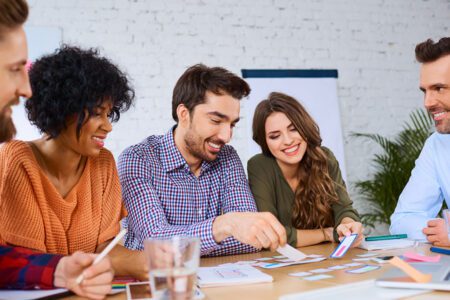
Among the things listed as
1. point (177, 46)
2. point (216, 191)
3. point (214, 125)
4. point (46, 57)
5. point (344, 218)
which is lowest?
point (344, 218)

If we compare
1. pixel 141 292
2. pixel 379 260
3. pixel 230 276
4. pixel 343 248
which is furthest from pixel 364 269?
pixel 141 292

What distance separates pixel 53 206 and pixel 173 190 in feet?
2.09

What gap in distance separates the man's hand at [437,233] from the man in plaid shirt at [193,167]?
0.65m

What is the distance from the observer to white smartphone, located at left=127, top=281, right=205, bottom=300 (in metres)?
1.19

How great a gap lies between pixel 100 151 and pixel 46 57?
38 centimetres

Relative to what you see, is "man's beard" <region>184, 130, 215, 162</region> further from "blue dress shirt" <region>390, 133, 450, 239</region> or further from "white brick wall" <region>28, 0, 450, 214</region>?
"white brick wall" <region>28, 0, 450, 214</region>

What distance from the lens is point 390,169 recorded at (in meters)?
4.91

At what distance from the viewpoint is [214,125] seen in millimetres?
2334

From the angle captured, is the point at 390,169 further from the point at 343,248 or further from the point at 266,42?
the point at 343,248

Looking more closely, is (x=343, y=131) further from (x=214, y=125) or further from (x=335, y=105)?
(x=214, y=125)

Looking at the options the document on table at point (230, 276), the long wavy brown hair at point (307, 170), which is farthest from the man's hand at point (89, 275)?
the long wavy brown hair at point (307, 170)

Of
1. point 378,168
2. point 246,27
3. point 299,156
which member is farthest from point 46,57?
point 378,168

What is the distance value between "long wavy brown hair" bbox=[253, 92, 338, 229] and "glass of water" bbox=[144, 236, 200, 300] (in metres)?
1.52

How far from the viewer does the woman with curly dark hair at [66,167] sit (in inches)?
60.7
